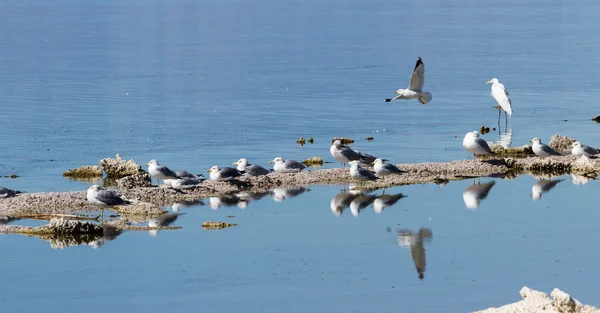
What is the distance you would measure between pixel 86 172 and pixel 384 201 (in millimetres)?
7098

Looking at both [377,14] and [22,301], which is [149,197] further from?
[377,14]

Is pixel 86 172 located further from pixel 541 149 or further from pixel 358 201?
pixel 541 149

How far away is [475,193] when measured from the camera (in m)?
23.6

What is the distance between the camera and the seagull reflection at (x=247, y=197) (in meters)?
22.3

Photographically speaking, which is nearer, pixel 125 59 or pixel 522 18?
pixel 125 59

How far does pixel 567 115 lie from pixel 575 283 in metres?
20.8

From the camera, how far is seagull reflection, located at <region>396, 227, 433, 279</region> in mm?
17641

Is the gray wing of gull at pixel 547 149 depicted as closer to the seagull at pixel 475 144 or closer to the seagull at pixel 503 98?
the seagull at pixel 475 144

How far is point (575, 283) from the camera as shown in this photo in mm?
16297

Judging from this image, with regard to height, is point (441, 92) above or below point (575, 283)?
above

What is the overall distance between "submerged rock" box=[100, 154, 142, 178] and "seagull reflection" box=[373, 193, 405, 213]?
5.65 m

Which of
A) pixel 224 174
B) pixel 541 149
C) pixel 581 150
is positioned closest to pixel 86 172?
pixel 224 174

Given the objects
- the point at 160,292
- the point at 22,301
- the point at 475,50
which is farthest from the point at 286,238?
the point at 475,50

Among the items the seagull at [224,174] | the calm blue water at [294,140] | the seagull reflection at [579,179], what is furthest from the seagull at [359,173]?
the seagull reflection at [579,179]
